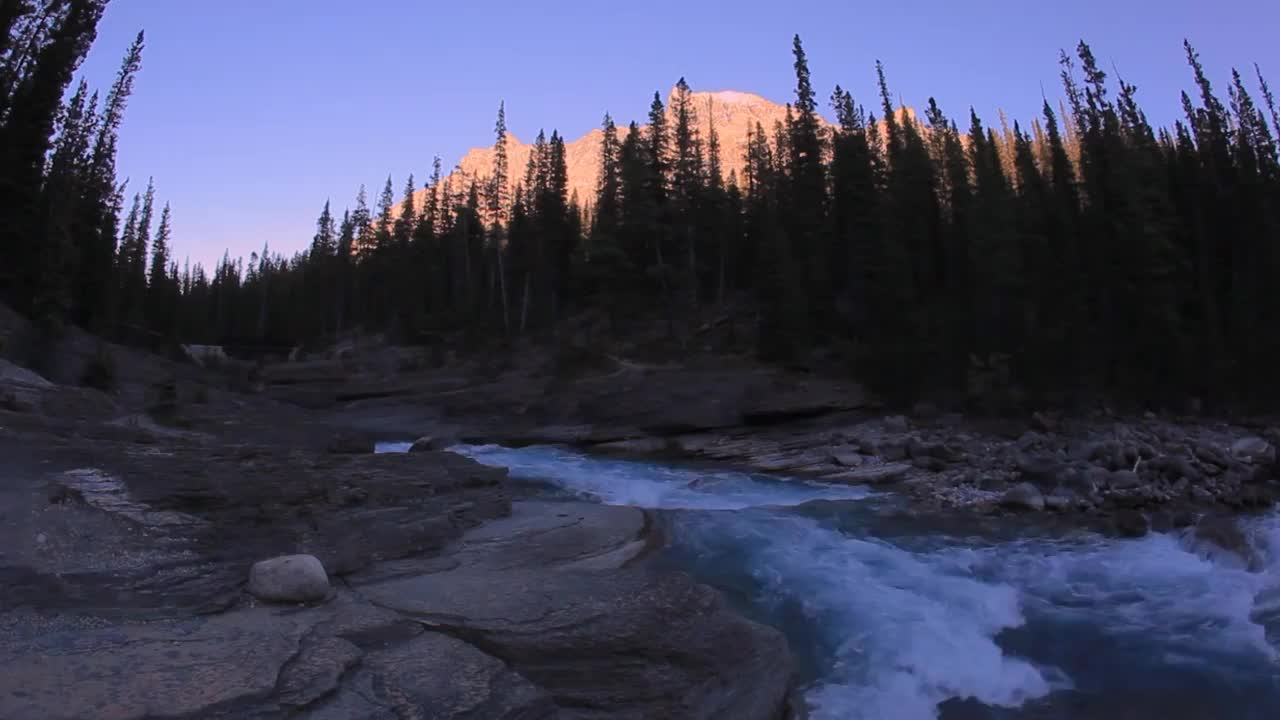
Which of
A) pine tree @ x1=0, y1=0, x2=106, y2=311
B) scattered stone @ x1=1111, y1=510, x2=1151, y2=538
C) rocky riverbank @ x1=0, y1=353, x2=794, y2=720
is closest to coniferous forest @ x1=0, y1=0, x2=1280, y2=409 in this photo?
pine tree @ x1=0, y1=0, x2=106, y2=311

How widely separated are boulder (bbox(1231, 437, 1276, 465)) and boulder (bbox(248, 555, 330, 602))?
825 inches

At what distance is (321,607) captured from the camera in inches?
205

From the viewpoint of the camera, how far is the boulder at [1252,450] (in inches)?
635

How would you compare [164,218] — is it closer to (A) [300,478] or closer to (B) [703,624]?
(A) [300,478]

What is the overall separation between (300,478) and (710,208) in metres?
41.4

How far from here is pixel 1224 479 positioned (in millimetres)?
14703

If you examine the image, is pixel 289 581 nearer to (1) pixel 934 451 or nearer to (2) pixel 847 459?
(2) pixel 847 459

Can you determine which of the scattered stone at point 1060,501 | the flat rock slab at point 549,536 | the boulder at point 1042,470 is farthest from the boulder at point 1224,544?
the flat rock slab at point 549,536

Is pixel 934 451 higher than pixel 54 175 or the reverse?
the reverse

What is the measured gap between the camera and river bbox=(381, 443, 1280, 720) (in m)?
5.65

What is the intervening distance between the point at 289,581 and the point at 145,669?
163 cm

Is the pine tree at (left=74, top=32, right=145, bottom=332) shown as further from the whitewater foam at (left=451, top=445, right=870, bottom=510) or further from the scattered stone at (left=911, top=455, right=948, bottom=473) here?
the scattered stone at (left=911, top=455, right=948, bottom=473)

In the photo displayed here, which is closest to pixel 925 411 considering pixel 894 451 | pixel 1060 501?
pixel 894 451

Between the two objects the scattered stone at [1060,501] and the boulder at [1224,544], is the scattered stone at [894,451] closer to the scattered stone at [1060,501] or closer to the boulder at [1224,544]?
the scattered stone at [1060,501]
